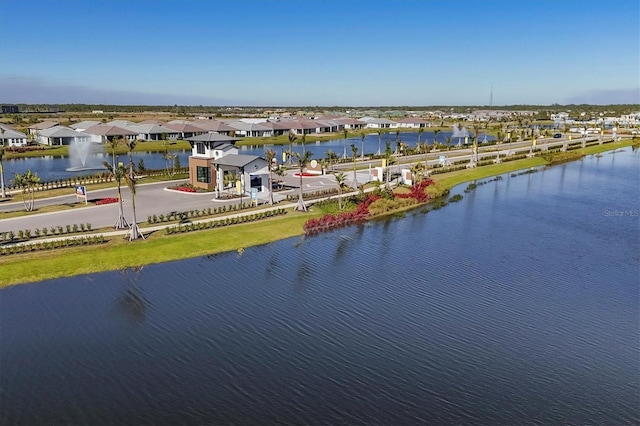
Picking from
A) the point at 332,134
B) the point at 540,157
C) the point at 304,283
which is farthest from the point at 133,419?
the point at 332,134

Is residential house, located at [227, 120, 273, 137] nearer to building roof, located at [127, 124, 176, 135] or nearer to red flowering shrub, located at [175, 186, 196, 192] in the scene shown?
building roof, located at [127, 124, 176, 135]

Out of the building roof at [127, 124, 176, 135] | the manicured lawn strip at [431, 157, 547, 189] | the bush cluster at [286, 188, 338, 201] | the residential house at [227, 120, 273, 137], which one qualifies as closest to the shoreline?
the bush cluster at [286, 188, 338, 201]

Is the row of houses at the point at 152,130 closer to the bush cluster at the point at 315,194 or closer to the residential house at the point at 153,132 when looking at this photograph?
the residential house at the point at 153,132

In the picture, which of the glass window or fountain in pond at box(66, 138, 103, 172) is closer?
the glass window

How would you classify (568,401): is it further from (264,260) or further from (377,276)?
(264,260)

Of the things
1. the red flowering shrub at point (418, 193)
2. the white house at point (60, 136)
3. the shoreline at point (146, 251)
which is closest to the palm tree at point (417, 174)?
Result: the red flowering shrub at point (418, 193)

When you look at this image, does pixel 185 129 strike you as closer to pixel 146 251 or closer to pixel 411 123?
pixel 411 123

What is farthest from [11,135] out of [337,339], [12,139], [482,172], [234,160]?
[337,339]
